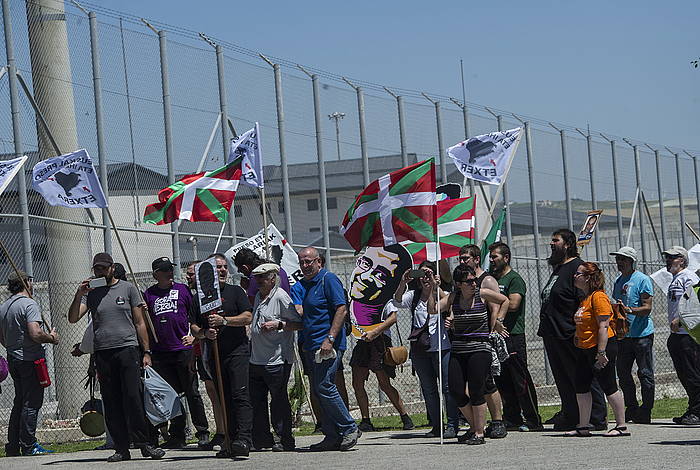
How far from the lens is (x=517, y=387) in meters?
12.5

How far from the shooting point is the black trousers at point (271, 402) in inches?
444

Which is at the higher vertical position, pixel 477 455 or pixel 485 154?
pixel 485 154

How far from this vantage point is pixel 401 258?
13820mm

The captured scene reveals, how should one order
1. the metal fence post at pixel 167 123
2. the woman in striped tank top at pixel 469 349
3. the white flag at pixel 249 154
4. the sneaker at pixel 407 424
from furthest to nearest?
the metal fence post at pixel 167 123
the white flag at pixel 249 154
the sneaker at pixel 407 424
the woman in striped tank top at pixel 469 349

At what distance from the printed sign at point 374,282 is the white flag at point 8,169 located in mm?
3846

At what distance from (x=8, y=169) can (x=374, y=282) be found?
412cm

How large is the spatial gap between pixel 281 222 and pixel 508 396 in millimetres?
5740

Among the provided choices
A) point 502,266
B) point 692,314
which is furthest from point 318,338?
point 692,314

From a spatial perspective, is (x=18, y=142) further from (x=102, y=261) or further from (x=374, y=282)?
(x=374, y=282)

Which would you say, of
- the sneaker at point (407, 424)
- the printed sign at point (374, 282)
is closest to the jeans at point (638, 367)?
the sneaker at point (407, 424)

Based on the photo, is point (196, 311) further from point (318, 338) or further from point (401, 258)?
point (401, 258)

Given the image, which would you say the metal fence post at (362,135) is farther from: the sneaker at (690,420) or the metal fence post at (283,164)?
the sneaker at (690,420)

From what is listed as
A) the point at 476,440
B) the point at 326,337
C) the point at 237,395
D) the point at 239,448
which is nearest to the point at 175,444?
the point at 237,395

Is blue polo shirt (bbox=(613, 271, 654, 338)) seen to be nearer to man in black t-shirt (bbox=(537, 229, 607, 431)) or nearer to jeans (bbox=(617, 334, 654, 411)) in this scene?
jeans (bbox=(617, 334, 654, 411))
